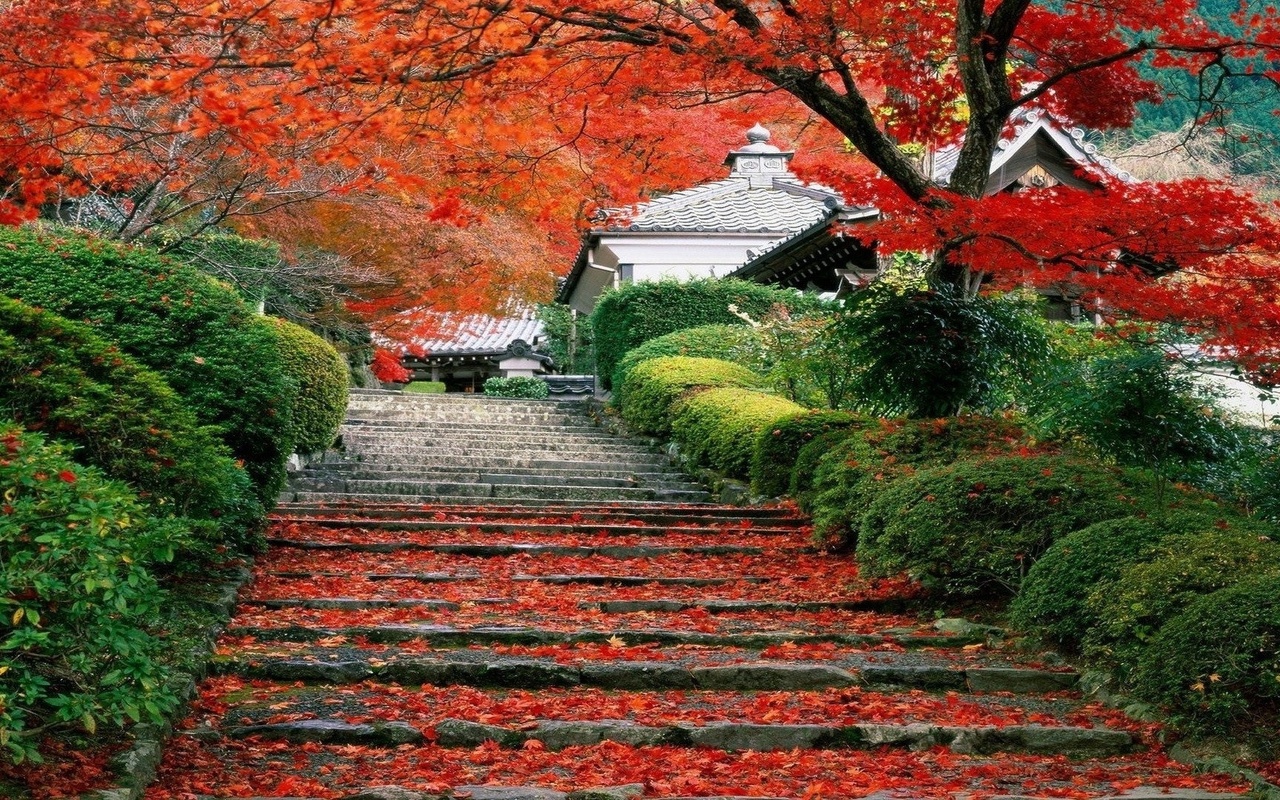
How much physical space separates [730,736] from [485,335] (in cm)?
3240

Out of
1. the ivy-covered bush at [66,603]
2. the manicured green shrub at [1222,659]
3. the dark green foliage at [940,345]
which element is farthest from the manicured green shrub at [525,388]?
the ivy-covered bush at [66,603]

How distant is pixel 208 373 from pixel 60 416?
2065 millimetres

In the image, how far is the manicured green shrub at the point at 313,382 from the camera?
12.5m

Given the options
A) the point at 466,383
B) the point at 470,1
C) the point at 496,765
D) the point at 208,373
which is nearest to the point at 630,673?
the point at 496,765

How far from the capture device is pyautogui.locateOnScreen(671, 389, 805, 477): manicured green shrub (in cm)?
1430

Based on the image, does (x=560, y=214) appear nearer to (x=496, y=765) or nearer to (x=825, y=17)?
(x=825, y=17)

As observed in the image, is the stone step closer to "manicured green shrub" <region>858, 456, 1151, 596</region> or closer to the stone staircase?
"manicured green shrub" <region>858, 456, 1151, 596</region>

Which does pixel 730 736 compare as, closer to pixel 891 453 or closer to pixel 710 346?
pixel 891 453

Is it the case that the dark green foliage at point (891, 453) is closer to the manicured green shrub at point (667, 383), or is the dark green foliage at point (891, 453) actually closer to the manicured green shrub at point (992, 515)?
the manicured green shrub at point (992, 515)

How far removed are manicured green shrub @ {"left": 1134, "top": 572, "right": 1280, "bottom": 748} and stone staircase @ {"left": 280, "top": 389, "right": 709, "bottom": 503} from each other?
858 centimetres

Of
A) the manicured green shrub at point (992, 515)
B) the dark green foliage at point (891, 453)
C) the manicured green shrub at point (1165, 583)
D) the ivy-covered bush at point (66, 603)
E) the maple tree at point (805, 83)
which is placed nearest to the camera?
the ivy-covered bush at point (66, 603)

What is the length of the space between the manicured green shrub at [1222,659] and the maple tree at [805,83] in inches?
153

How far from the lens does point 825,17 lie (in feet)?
31.4

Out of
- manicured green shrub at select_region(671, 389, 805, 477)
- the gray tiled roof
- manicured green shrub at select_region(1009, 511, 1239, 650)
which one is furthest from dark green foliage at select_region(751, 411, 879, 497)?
the gray tiled roof
